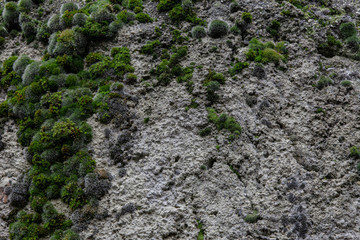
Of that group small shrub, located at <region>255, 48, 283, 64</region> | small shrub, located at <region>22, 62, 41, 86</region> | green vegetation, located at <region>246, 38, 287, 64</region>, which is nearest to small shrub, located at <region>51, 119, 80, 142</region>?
small shrub, located at <region>22, 62, 41, 86</region>

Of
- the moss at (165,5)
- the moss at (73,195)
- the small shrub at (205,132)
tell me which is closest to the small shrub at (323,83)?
the small shrub at (205,132)

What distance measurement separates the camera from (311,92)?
12.6 metres

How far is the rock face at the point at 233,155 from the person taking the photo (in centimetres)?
999

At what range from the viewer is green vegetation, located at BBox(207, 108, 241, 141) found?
454 inches

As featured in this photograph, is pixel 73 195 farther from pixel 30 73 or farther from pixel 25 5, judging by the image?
pixel 25 5

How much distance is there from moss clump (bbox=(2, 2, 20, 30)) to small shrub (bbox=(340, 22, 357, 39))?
16142 mm

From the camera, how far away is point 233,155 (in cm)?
1118

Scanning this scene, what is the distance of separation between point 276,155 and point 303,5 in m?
8.74

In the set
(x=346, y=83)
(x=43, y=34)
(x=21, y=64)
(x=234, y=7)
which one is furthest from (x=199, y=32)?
(x=21, y=64)

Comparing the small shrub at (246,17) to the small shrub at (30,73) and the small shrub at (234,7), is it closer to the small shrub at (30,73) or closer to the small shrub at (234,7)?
the small shrub at (234,7)

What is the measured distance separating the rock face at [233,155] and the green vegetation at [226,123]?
0.25 m

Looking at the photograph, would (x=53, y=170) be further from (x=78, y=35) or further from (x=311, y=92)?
(x=311, y=92)

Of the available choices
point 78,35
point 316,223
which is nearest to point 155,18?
point 78,35

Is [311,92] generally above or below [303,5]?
below
